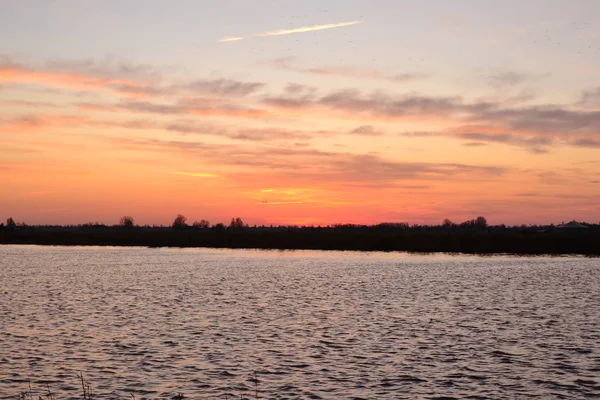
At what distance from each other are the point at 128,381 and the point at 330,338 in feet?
44.6

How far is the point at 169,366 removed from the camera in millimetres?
28484

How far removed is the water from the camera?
83.3 feet

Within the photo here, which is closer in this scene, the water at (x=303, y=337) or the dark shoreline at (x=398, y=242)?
the water at (x=303, y=337)

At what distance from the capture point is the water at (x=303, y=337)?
25391 millimetres

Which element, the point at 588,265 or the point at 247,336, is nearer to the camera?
the point at 247,336

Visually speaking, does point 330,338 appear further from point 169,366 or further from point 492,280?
point 492,280

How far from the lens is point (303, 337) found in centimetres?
3631

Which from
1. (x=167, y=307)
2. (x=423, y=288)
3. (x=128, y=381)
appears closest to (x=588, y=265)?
(x=423, y=288)

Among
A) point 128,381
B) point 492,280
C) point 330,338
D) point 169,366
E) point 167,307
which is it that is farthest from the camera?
point 492,280

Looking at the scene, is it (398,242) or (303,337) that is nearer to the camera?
(303,337)

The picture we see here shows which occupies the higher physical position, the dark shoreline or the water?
the dark shoreline

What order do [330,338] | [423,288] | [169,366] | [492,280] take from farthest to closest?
[492,280], [423,288], [330,338], [169,366]

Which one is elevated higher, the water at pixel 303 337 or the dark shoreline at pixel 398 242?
the dark shoreline at pixel 398 242

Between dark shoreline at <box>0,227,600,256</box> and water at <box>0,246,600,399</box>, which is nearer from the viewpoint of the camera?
water at <box>0,246,600,399</box>
